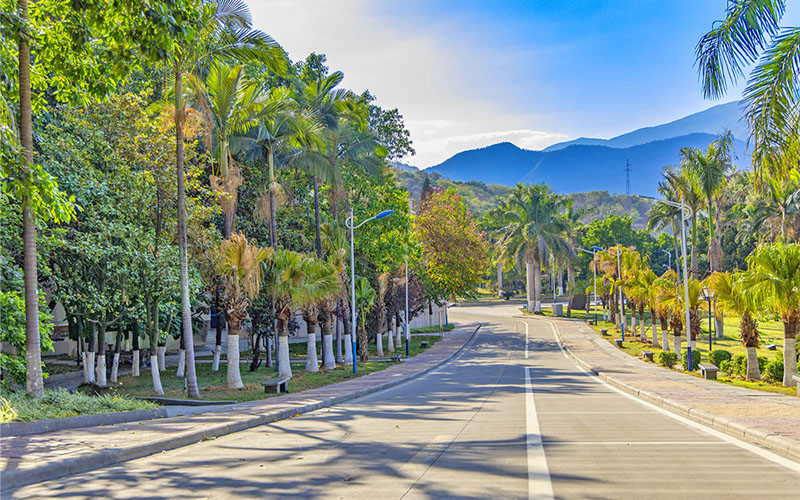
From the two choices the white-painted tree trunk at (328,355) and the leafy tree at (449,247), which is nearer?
the white-painted tree trunk at (328,355)

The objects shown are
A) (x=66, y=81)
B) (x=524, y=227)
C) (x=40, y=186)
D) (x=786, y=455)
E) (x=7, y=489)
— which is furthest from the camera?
(x=524, y=227)

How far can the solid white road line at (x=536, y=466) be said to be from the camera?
6832mm

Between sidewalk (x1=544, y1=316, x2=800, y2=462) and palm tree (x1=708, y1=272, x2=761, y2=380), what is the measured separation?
2.84m

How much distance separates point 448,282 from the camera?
174 feet

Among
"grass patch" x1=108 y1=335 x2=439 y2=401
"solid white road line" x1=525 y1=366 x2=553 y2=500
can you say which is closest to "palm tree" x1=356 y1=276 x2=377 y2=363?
"grass patch" x1=108 y1=335 x2=439 y2=401

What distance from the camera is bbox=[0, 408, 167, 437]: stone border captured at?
33.8ft

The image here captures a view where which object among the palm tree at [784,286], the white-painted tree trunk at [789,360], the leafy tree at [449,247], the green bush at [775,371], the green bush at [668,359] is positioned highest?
the leafy tree at [449,247]

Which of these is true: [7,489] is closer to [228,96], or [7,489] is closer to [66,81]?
[66,81]

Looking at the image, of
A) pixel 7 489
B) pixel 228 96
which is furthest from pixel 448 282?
pixel 7 489

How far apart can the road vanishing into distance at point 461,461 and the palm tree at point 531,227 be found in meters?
53.7

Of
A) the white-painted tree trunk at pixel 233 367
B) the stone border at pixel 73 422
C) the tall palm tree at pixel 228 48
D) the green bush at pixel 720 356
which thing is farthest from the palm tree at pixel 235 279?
the green bush at pixel 720 356

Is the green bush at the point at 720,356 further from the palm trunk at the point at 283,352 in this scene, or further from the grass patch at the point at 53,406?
the grass patch at the point at 53,406

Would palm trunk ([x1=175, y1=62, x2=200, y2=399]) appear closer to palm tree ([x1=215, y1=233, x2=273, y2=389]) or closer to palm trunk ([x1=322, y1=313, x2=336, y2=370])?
palm tree ([x1=215, y1=233, x2=273, y2=389])

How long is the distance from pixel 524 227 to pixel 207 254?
164ft
